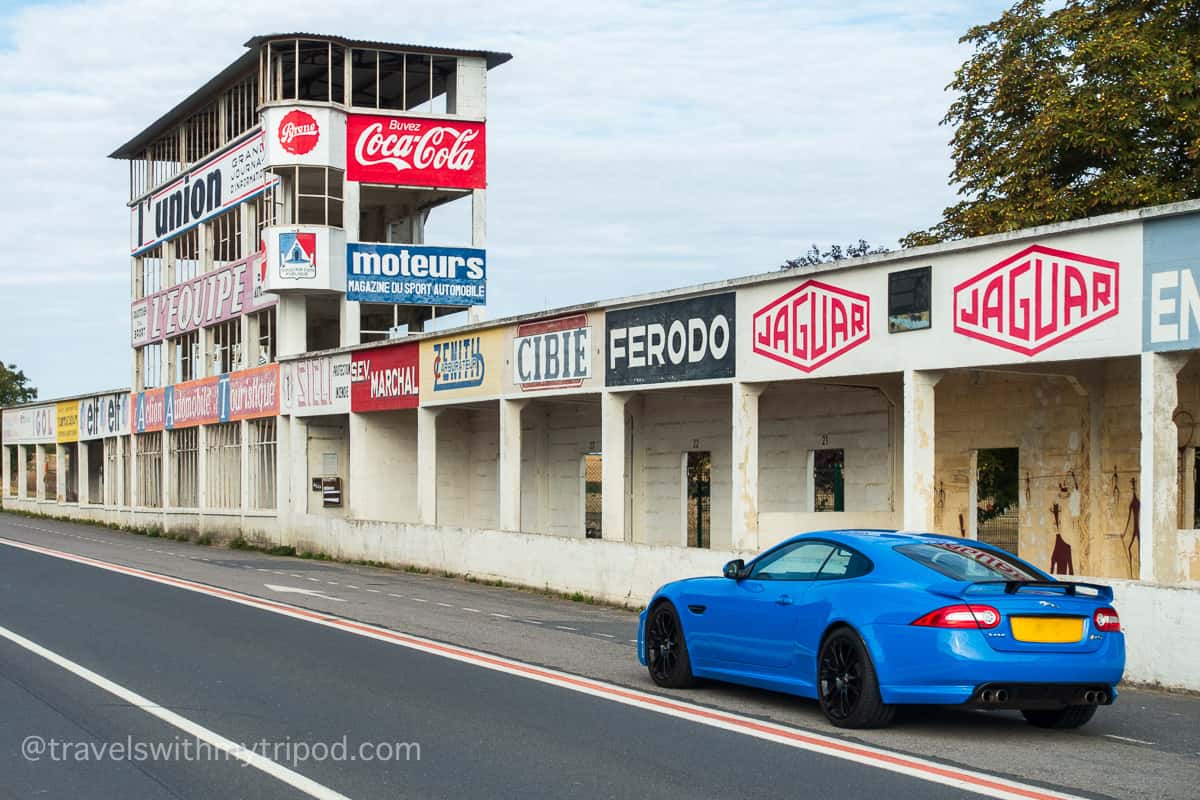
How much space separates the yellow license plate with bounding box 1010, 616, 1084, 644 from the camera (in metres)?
9.41

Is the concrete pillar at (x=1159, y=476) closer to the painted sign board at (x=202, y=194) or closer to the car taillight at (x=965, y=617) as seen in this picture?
the car taillight at (x=965, y=617)

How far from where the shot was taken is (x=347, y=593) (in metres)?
22.8

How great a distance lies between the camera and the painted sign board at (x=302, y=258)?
38.2 meters

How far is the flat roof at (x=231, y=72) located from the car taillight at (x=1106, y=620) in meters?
31.6

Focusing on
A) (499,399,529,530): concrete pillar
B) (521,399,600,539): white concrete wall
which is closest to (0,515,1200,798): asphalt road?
(499,399,529,530): concrete pillar

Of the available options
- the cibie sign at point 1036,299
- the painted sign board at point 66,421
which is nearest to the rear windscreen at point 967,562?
the cibie sign at point 1036,299

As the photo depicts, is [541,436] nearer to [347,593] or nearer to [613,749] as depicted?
[347,593]

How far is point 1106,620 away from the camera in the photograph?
9703 mm

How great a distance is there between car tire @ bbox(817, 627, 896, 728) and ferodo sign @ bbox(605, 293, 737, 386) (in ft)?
37.2

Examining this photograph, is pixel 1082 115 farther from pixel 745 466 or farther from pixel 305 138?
pixel 305 138

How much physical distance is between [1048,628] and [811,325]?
1052 cm

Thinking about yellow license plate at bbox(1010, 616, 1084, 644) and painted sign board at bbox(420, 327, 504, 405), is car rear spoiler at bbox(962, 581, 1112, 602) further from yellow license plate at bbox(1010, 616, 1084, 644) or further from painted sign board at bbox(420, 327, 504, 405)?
painted sign board at bbox(420, 327, 504, 405)

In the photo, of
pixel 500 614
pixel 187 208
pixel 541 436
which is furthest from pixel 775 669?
pixel 187 208

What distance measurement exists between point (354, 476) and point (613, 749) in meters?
25.8
